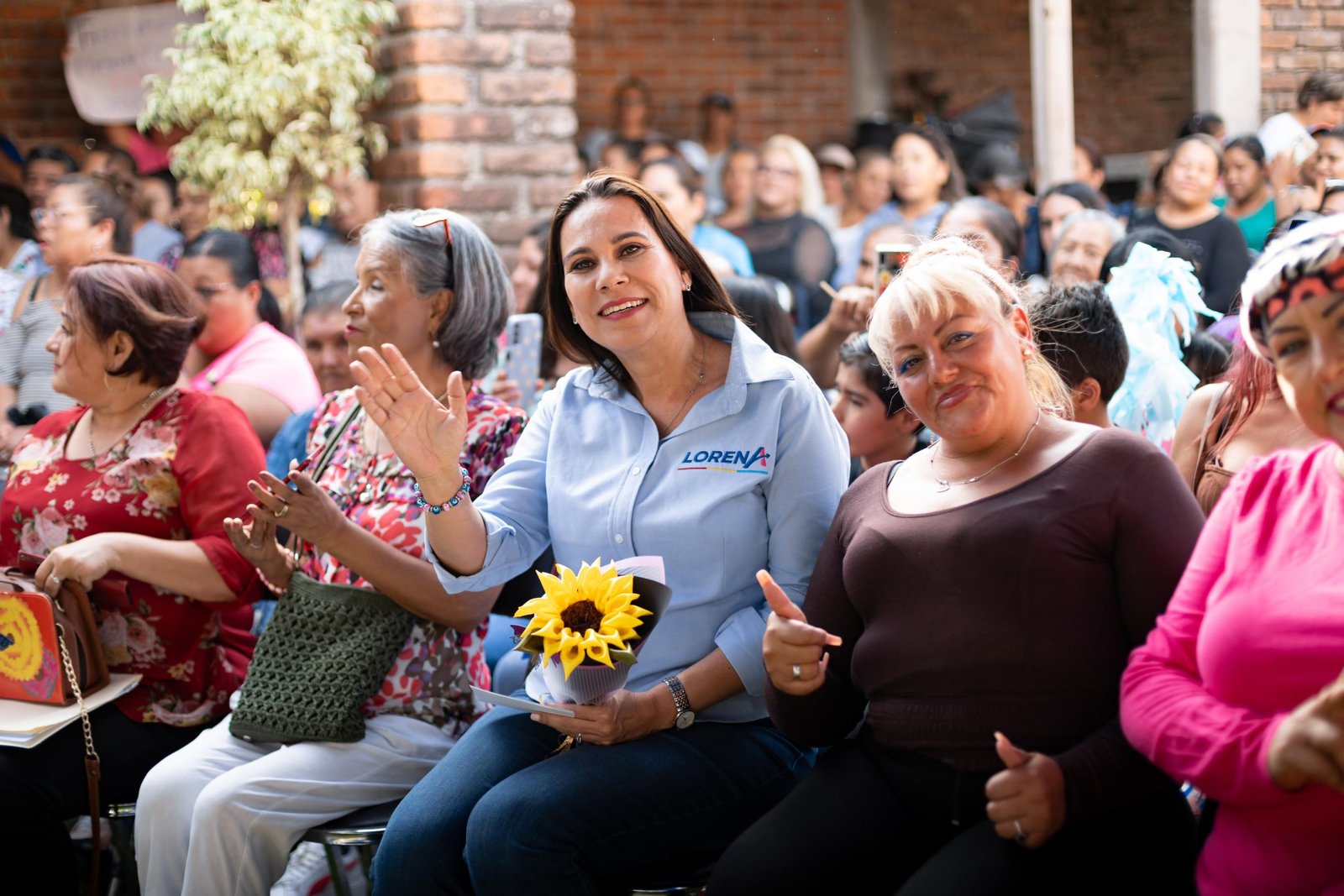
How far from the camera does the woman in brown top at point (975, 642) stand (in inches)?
78.7

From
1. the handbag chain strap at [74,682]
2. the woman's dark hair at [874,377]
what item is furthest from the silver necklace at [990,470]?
the handbag chain strap at [74,682]

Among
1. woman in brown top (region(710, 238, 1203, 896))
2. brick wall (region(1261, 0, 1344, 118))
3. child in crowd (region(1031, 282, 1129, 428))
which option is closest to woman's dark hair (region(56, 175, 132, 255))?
child in crowd (region(1031, 282, 1129, 428))

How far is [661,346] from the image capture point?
2.67 metres

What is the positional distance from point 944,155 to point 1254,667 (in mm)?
4534

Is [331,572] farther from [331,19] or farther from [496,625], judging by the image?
[331,19]

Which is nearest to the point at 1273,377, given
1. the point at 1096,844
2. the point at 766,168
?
the point at 1096,844

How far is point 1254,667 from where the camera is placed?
1.80m

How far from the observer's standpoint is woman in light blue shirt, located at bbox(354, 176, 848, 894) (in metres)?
2.38

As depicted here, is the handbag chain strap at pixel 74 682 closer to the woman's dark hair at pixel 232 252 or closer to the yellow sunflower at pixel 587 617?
the yellow sunflower at pixel 587 617

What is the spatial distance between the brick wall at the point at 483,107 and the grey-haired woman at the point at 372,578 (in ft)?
6.60

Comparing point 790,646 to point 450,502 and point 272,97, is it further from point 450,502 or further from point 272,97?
point 272,97

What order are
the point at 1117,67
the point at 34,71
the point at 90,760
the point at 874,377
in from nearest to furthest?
1. the point at 90,760
2. the point at 874,377
3. the point at 34,71
4. the point at 1117,67

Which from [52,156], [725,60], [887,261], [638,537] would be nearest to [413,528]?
[638,537]

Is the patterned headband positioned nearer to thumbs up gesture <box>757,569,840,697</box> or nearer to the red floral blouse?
thumbs up gesture <box>757,569,840,697</box>
